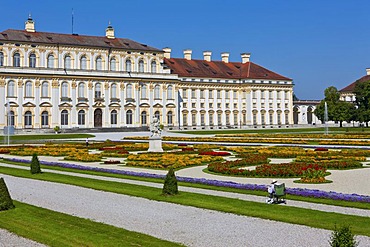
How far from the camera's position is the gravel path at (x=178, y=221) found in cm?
820

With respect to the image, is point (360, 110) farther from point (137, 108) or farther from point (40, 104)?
point (40, 104)

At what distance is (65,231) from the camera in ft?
29.6

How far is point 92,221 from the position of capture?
32.1 feet

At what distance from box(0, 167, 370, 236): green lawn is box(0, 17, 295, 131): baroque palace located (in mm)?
42255

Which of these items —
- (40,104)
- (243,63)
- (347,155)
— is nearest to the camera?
(347,155)

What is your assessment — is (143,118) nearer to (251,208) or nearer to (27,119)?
(27,119)

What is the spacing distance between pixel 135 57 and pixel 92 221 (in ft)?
192

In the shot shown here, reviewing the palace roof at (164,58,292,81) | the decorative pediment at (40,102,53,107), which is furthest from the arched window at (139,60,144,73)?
the decorative pediment at (40,102,53,107)

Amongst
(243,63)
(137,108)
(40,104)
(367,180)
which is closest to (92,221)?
(367,180)

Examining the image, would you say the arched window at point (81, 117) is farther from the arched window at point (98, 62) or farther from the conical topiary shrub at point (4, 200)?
the conical topiary shrub at point (4, 200)

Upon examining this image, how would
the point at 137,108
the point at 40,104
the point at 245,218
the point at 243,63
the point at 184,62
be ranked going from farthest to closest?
1. the point at 243,63
2. the point at 184,62
3. the point at 137,108
4. the point at 40,104
5. the point at 245,218

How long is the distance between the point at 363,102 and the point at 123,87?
3285 cm

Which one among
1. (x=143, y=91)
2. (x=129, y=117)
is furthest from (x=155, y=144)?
(x=143, y=91)

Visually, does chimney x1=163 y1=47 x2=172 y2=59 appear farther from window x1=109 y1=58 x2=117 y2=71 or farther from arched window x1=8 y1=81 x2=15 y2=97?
arched window x1=8 y1=81 x2=15 y2=97
